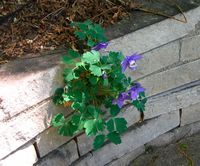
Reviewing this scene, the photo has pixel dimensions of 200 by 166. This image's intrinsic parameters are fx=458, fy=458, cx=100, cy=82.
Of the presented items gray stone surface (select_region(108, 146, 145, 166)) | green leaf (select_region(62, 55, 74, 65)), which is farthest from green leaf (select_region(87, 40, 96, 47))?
gray stone surface (select_region(108, 146, 145, 166))

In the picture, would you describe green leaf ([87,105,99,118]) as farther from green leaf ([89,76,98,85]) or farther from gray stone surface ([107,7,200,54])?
gray stone surface ([107,7,200,54])

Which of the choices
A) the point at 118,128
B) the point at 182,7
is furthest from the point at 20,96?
the point at 182,7

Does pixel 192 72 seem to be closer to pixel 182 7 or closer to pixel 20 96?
pixel 182 7

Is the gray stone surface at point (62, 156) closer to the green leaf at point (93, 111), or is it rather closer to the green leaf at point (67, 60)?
the green leaf at point (93, 111)

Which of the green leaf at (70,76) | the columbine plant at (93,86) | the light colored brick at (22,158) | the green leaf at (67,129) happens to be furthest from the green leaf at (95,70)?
the light colored brick at (22,158)

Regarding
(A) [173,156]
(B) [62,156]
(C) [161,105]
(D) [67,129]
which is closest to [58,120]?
(D) [67,129]

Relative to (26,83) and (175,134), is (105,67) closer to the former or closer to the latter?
(26,83)
